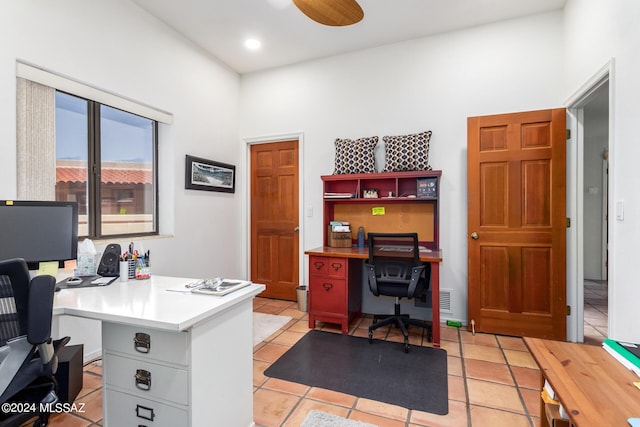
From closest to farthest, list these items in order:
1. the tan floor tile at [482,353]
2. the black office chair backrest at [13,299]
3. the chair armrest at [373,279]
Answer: the black office chair backrest at [13,299]
the tan floor tile at [482,353]
the chair armrest at [373,279]

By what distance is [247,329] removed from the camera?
167 centimetres

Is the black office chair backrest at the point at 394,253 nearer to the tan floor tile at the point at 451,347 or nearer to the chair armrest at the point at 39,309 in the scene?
the tan floor tile at the point at 451,347

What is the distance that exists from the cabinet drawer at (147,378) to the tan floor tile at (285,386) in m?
0.92

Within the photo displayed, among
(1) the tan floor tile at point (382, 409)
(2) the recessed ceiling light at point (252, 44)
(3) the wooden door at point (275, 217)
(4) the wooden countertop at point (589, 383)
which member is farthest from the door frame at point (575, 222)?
(2) the recessed ceiling light at point (252, 44)

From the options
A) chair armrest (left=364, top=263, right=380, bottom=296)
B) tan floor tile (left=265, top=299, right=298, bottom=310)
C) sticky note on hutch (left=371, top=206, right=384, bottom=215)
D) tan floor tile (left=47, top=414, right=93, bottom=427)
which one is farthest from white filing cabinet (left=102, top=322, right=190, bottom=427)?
sticky note on hutch (left=371, top=206, right=384, bottom=215)

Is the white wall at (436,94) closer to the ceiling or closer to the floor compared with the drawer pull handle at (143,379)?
closer to the ceiling

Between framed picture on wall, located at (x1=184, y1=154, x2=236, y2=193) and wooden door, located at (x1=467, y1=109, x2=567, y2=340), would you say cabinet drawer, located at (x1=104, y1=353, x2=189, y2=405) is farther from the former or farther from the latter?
wooden door, located at (x1=467, y1=109, x2=567, y2=340)

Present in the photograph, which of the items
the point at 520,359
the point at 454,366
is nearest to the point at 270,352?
the point at 454,366

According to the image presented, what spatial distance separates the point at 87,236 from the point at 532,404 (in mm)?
3534

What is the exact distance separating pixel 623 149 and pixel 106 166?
12.8 ft

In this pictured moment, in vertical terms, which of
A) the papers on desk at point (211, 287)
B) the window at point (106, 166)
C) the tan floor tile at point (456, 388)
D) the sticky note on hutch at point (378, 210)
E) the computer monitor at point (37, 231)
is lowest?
the tan floor tile at point (456, 388)

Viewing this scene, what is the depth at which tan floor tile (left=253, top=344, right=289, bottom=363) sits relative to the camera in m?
2.53

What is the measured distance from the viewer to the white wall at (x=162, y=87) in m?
2.06

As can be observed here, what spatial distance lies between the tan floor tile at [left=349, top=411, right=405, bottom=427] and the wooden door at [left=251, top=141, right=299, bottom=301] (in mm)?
2328
